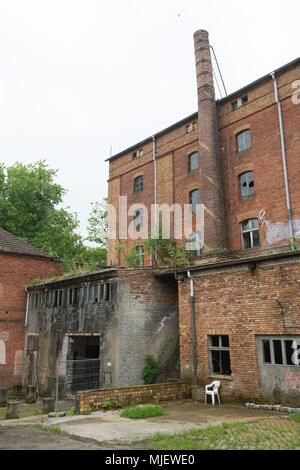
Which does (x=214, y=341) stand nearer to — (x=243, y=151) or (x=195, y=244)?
(x=195, y=244)

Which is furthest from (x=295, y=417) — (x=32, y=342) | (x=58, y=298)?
(x=32, y=342)

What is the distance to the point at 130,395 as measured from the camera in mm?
12164

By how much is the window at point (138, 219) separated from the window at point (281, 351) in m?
17.2

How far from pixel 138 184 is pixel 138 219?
2.61 meters

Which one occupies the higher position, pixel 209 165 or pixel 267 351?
pixel 209 165

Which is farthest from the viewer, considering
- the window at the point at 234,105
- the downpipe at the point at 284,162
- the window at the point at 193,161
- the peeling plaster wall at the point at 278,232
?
the window at the point at 193,161

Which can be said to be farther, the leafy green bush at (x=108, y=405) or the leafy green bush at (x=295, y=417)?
the leafy green bush at (x=108, y=405)

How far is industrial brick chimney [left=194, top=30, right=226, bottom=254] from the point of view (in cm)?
2193

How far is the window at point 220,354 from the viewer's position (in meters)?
12.7

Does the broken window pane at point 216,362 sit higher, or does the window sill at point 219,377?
the broken window pane at point 216,362

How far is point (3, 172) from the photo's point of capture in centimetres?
3641

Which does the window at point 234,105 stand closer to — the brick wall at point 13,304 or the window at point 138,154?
the window at point 138,154

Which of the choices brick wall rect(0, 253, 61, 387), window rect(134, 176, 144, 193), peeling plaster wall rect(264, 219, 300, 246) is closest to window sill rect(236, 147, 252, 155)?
peeling plaster wall rect(264, 219, 300, 246)

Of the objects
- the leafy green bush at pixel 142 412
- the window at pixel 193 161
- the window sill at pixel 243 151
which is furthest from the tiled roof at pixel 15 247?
the leafy green bush at pixel 142 412
